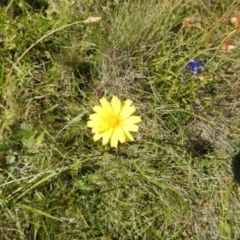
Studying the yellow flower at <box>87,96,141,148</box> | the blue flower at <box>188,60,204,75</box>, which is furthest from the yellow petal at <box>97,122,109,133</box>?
the blue flower at <box>188,60,204,75</box>

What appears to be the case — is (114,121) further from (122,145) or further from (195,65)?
(195,65)

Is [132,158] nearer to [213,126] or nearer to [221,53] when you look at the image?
[213,126]

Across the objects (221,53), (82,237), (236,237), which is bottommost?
(82,237)

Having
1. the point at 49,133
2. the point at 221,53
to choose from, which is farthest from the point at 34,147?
the point at 221,53

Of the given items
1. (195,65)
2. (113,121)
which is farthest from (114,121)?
(195,65)

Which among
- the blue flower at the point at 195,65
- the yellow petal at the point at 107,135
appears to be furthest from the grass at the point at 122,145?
the yellow petal at the point at 107,135

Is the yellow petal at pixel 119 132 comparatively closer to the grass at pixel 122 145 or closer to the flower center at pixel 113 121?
the flower center at pixel 113 121
